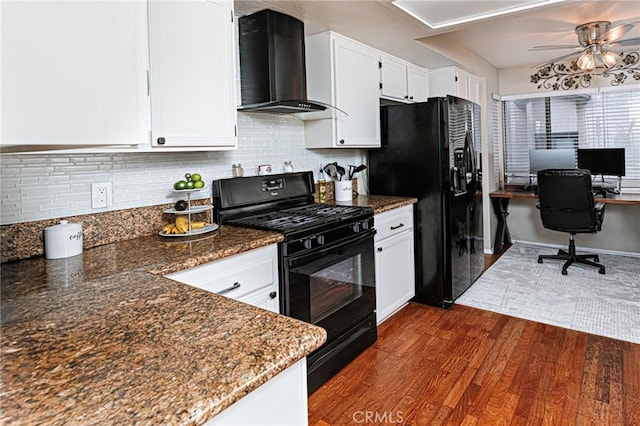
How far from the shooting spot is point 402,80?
3.66 m

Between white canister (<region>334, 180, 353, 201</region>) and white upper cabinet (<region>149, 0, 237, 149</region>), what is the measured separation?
4.02 ft

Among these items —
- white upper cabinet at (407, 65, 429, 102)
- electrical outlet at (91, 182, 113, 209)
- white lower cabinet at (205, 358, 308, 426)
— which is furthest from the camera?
white upper cabinet at (407, 65, 429, 102)

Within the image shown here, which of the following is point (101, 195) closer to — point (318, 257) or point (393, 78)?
point (318, 257)

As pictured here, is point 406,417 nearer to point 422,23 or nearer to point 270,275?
point 270,275

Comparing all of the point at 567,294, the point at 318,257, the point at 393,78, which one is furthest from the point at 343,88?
the point at 567,294

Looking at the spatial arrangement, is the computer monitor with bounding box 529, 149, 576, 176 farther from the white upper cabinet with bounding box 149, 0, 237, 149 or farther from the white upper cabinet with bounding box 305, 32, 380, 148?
the white upper cabinet with bounding box 149, 0, 237, 149

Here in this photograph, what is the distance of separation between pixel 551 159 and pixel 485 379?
3468 mm

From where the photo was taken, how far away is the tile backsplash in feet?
5.35


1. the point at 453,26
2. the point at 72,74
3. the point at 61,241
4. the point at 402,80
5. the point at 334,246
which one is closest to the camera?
the point at 72,74

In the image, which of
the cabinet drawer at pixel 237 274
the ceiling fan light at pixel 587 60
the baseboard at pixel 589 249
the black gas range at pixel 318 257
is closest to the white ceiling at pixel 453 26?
the ceiling fan light at pixel 587 60

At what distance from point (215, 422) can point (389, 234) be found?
2.40 metres

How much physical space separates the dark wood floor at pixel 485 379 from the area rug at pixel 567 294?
0.76 feet

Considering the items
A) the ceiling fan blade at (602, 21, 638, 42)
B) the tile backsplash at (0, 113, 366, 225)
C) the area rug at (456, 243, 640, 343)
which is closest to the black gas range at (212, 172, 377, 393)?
the tile backsplash at (0, 113, 366, 225)

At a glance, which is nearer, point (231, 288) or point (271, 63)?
point (231, 288)
